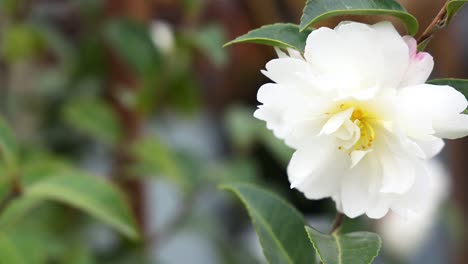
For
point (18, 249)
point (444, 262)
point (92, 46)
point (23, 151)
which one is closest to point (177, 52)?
point (92, 46)

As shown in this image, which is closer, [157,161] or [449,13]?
[449,13]

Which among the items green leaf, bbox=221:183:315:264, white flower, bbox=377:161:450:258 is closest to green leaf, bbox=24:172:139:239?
Result: green leaf, bbox=221:183:315:264

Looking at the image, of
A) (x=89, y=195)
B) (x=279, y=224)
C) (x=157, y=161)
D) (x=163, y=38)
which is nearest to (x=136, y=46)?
(x=163, y=38)

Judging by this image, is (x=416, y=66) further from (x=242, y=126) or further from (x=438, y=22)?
(x=242, y=126)

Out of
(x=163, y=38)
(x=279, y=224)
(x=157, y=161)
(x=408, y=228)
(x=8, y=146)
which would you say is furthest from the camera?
(x=408, y=228)

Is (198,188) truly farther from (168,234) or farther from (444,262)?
(444,262)

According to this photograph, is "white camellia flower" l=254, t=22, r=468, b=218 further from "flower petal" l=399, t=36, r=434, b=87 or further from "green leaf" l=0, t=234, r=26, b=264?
"green leaf" l=0, t=234, r=26, b=264

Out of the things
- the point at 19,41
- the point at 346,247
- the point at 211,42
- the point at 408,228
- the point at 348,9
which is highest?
the point at 19,41
